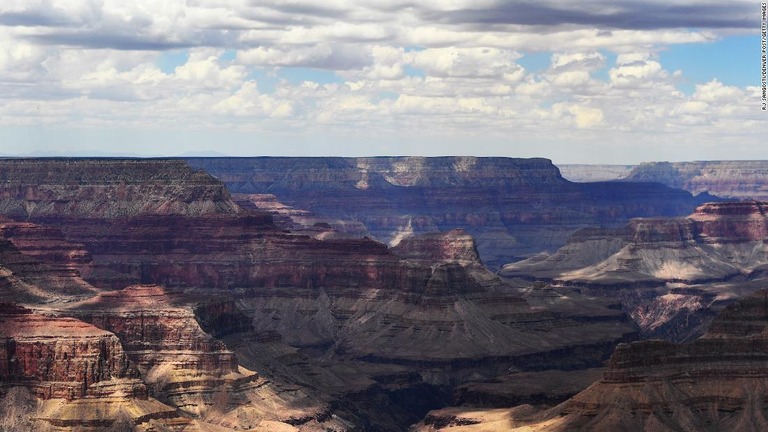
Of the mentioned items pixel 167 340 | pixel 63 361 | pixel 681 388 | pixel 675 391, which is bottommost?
pixel 675 391

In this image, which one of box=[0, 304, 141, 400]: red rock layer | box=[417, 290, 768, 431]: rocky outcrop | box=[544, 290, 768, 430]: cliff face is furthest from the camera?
box=[544, 290, 768, 430]: cliff face

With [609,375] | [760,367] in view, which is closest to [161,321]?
[609,375]

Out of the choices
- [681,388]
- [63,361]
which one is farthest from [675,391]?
[63,361]

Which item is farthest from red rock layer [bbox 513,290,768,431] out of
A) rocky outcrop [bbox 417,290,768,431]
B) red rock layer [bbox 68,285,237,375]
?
red rock layer [bbox 68,285,237,375]

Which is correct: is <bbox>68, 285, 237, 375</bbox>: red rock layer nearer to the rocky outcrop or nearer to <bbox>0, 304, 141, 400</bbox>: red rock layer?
<bbox>0, 304, 141, 400</bbox>: red rock layer

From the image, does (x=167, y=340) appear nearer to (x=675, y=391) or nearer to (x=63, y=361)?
(x=63, y=361)

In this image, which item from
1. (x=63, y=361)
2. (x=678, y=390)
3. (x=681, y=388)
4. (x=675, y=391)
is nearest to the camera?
(x=63, y=361)

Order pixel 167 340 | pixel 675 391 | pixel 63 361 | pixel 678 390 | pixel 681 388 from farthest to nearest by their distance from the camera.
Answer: pixel 167 340 < pixel 681 388 < pixel 678 390 < pixel 675 391 < pixel 63 361

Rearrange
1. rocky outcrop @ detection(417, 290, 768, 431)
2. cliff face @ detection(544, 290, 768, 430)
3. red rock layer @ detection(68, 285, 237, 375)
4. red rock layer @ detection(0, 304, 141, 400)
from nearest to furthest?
red rock layer @ detection(0, 304, 141, 400), rocky outcrop @ detection(417, 290, 768, 431), cliff face @ detection(544, 290, 768, 430), red rock layer @ detection(68, 285, 237, 375)

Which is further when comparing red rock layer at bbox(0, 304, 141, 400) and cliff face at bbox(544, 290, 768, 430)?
cliff face at bbox(544, 290, 768, 430)

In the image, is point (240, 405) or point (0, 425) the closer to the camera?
point (0, 425)

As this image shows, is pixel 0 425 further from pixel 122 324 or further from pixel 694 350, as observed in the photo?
pixel 694 350
